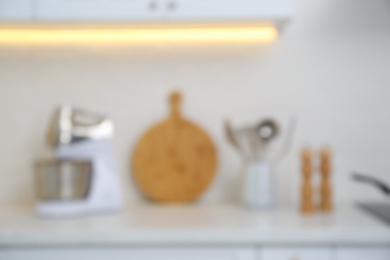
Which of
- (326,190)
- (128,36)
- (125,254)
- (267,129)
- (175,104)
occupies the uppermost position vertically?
(128,36)

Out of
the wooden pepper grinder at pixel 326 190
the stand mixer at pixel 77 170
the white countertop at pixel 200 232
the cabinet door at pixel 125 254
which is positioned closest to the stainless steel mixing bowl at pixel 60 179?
the stand mixer at pixel 77 170

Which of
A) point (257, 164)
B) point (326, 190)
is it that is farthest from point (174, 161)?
point (326, 190)

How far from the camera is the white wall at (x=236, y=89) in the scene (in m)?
2.02

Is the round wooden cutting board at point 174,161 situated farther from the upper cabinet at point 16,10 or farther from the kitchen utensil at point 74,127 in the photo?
the upper cabinet at point 16,10

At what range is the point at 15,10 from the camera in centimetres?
170

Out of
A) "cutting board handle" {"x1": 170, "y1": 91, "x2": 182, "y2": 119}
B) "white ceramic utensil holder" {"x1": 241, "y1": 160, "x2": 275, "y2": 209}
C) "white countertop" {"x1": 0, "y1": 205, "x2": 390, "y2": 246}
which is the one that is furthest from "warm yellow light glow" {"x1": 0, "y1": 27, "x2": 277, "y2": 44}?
"white countertop" {"x1": 0, "y1": 205, "x2": 390, "y2": 246}

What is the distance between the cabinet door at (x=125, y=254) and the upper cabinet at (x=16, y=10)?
0.77 m

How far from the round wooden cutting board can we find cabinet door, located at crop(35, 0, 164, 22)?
0.42 metres

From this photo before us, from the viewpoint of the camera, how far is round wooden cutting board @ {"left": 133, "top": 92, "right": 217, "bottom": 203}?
197 cm

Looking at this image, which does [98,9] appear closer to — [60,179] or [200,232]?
[60,179]

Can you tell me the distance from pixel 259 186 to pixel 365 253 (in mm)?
451

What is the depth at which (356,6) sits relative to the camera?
6.62ft

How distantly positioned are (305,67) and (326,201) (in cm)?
57

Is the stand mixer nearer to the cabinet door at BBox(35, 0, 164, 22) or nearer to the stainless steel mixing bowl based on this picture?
the stainless steel mixing bowl
